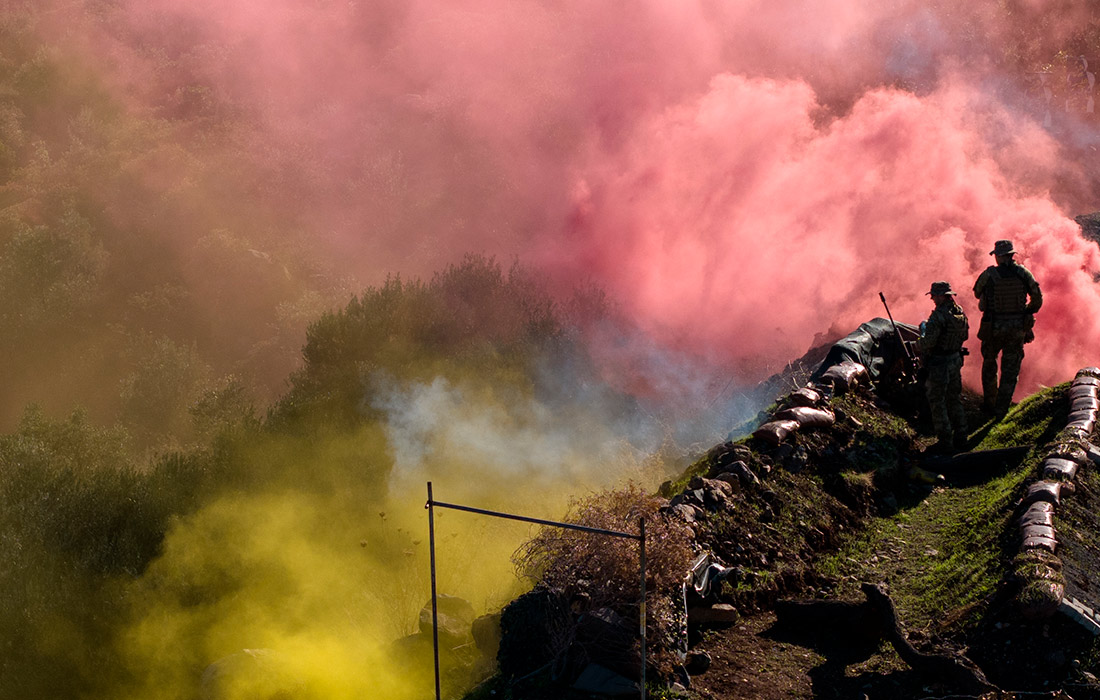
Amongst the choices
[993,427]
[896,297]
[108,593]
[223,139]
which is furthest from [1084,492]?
A: [223,139]

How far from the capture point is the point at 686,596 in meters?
7.66

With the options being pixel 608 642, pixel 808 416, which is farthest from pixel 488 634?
pixel 808 416

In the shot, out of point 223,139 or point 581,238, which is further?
point 223,139

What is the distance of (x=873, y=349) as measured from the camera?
13453 millimetres

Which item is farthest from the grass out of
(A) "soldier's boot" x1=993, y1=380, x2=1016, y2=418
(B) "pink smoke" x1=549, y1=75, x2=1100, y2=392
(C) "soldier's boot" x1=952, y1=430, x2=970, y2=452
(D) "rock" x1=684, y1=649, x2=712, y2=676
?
(B) "pink smoke" x1=549, y1=75, x2=1100, y2=392

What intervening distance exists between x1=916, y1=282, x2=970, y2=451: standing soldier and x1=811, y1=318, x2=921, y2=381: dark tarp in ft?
3.85

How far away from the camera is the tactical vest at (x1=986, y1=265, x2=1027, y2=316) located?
40.5 ft

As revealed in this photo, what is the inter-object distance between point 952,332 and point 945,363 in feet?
1.37

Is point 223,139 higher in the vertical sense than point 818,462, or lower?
higher

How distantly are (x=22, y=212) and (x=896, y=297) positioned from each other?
171 feet

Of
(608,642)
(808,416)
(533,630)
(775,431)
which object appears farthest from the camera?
(808,416)

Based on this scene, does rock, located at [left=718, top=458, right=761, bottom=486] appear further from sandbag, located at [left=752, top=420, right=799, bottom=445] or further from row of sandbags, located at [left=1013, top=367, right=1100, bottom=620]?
row of sandbags, located at [left=1013, top=367, right=1100, bottom=620]

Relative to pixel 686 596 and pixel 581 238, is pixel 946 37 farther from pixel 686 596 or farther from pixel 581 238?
pixel 686 596

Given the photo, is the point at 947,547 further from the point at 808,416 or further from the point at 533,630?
the point at 533,630
